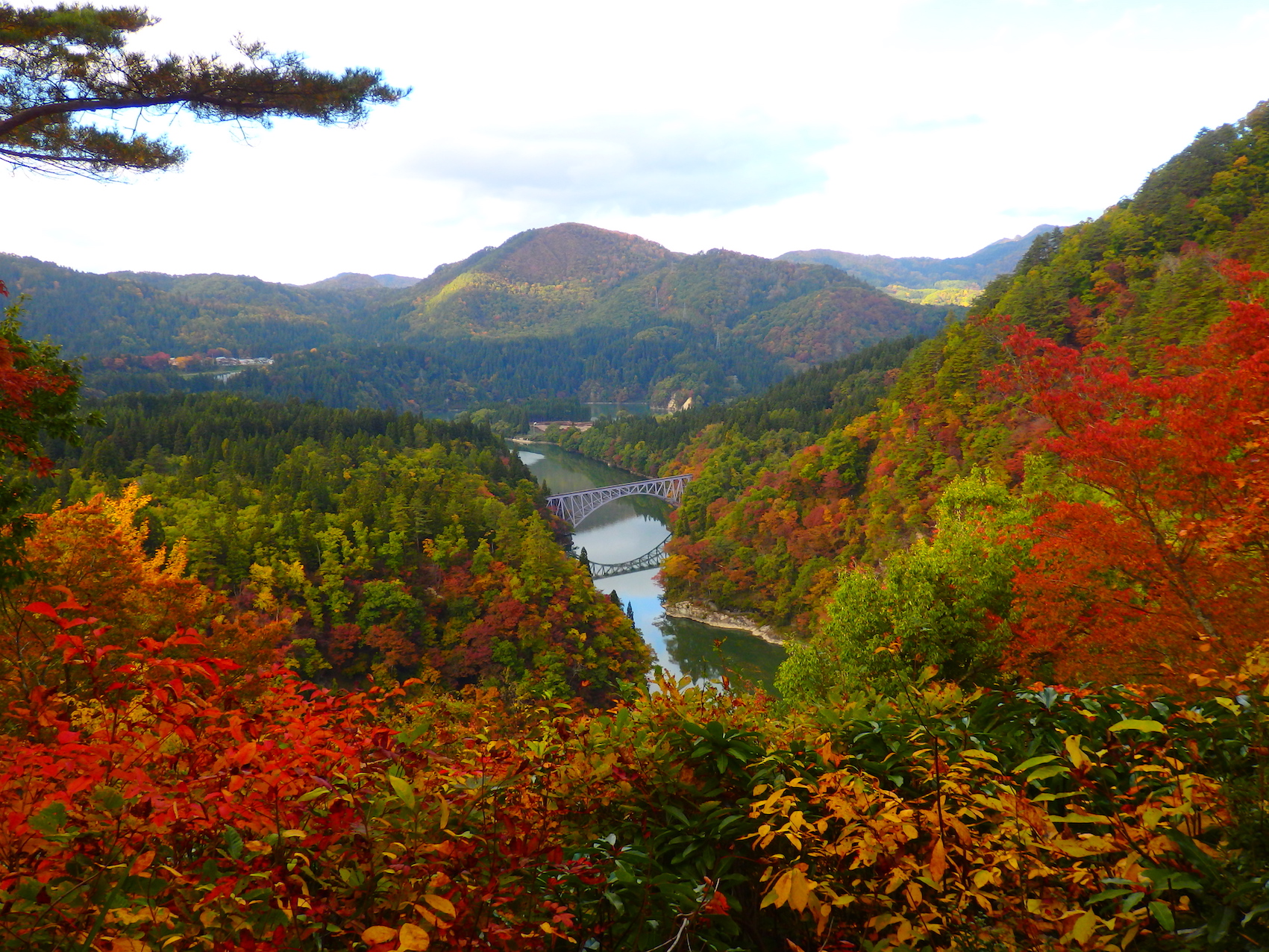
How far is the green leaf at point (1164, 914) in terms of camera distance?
1.49 meters

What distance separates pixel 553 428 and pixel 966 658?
337 ft

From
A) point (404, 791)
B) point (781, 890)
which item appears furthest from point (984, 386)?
point (404, 791)

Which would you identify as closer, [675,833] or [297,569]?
[675,833]

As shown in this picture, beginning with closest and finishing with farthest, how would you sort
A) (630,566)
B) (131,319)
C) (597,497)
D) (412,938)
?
1. (412,938)
2. (630,566)
3. (597,497)
4. (131,319)

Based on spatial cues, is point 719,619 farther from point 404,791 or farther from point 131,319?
point 131,319

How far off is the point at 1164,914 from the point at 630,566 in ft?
153

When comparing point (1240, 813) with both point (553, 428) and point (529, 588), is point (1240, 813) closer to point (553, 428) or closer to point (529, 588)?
point (529, 588)

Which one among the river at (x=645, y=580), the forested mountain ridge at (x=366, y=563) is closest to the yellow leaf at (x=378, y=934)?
the river at (x=645, y=580)

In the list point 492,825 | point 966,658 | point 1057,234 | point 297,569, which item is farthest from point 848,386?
point 492,825

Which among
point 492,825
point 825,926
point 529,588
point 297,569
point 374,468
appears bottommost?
point 529,588

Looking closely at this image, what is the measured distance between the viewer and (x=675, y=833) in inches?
105

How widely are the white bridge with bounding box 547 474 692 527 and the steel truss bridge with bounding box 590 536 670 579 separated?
6608 millimetres

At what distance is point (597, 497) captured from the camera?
186ft

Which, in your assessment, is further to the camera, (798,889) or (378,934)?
(798,889)
